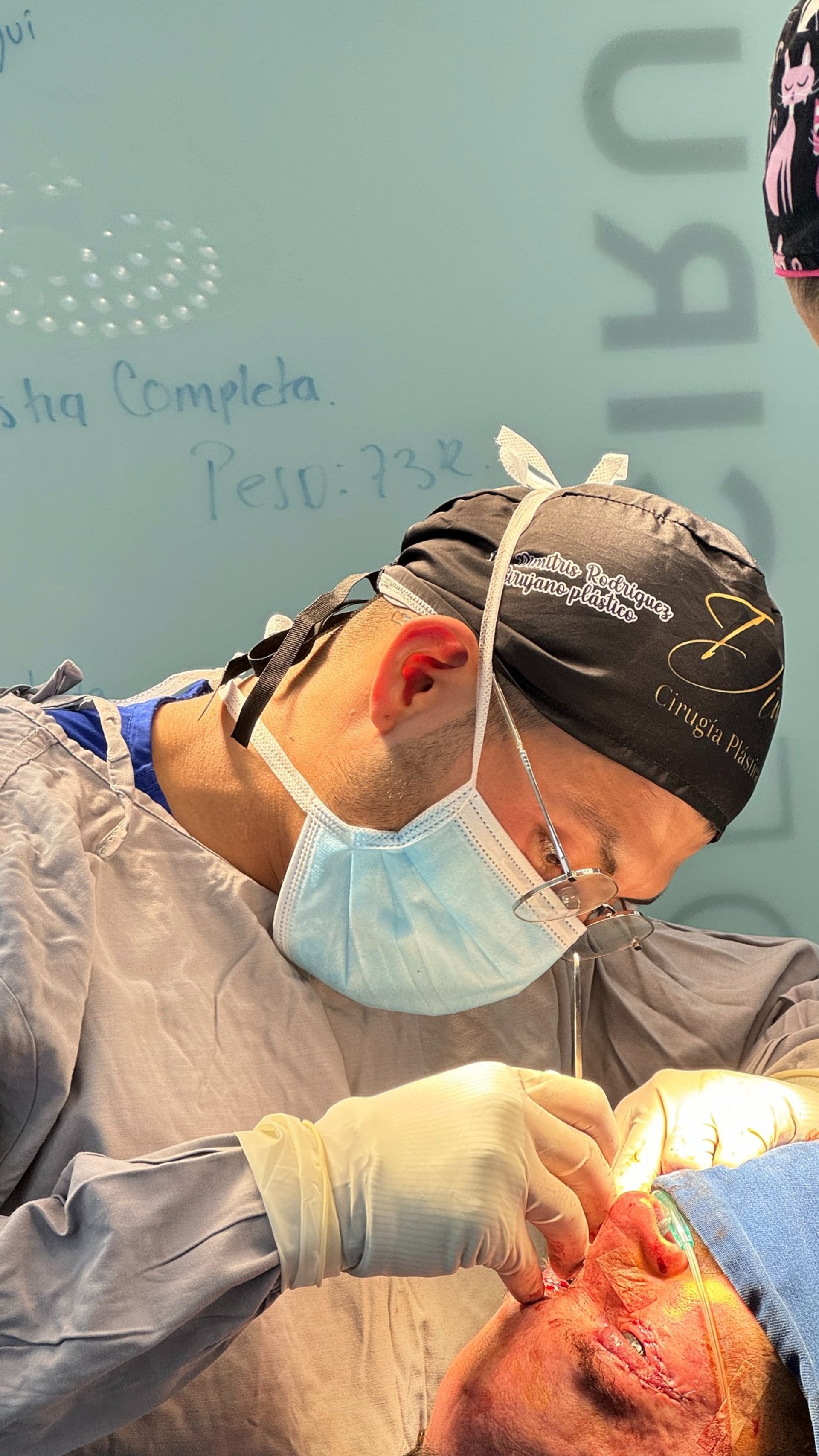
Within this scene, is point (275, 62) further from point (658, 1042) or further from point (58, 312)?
point (658, 1042)

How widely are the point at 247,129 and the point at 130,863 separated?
4.49ft

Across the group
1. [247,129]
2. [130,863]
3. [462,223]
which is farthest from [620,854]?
[247,129]

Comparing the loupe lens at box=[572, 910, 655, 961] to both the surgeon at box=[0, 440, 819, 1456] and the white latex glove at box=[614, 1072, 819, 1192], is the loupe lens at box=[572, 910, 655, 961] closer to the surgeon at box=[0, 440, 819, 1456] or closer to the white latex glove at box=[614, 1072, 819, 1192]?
the surgeon at box=[0, 440, 819, 1456]

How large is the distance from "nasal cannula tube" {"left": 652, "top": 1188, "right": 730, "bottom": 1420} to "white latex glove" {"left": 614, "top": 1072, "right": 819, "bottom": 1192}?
15 cm

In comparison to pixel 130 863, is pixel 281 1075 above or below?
below

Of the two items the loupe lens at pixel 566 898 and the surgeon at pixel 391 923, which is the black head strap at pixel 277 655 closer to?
the surgeon at pixel 391 923

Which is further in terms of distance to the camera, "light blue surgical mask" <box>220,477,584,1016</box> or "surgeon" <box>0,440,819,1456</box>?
"light blue surgical mask" <box>220,477,584,1016</box>

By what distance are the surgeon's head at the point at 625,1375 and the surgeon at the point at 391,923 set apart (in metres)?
0.06

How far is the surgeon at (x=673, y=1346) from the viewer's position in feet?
3.70

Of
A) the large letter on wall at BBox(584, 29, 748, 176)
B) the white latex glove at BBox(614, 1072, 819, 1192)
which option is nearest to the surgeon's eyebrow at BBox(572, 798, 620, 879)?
the white latex glove at BBox(614, 1072, 819, 1192)

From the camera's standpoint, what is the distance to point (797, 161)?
47.2 inches

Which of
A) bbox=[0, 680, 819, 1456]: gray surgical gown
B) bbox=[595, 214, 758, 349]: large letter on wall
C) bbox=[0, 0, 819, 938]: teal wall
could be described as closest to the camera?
bbox=[0, 680, 819, 1456]: gray surgical gown

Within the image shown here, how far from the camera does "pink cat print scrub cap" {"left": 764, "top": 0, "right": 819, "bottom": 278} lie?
1.18m

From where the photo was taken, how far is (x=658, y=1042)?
1.88 metres
